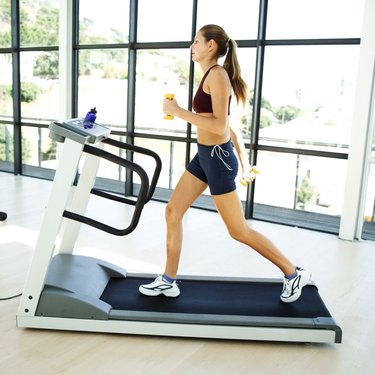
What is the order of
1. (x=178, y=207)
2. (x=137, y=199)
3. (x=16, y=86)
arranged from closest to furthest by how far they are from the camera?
1. (x=137, y=199)
2. (x=178, y=207)
3. (x=16, y=86)

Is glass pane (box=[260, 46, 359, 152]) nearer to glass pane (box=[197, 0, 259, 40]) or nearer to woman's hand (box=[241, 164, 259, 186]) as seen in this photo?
glass pane (box=[197, 0, 259, 40])

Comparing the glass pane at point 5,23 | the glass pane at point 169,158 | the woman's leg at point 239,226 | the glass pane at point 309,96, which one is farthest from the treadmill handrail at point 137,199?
the glass pane at point 5,23

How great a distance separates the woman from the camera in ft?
7.97

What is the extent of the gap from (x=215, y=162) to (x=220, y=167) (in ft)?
0.12

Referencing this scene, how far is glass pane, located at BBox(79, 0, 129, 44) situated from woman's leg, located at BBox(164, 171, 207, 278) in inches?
144

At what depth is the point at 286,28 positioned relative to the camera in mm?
4746

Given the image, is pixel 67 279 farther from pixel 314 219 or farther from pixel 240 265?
pixel 314 219

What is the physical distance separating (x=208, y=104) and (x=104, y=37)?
3.90m

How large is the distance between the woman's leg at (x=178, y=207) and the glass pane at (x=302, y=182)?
2.48m

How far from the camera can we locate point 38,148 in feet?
22.1

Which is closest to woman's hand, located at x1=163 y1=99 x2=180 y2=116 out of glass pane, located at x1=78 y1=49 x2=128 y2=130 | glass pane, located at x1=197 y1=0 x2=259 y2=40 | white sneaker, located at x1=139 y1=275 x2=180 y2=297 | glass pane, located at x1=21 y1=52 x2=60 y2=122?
white sneaker, located at x1=139 y1=275 x2=180 y2=297

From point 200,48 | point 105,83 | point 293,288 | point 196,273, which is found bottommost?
point 196,273

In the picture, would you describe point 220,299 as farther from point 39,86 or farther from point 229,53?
point 39,86

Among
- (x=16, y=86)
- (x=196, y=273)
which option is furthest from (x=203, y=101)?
(x=16, y=86)
